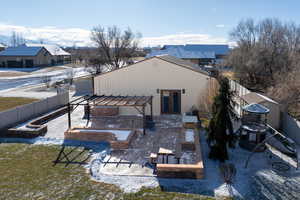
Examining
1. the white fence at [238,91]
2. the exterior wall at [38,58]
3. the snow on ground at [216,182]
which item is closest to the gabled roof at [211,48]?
the exterior wall at [38,58]

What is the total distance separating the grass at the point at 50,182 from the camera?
8.05 meters

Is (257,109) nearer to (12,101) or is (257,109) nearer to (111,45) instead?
(12,101)

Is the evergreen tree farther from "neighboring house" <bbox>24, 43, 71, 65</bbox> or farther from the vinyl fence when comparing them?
"neighboring house" <bbox>24, 43, 71, 65</bbox>

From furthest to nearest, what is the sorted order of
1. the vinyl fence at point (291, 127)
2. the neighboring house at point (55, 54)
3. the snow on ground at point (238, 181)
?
1. the neighboring house at point (55, 54)
2. the vinyl fence at point (291, 127)
3. the snow on ground at point (238, 181)

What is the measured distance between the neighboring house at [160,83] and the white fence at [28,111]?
14.3ft

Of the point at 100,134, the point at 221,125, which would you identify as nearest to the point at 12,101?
the point at 100,134

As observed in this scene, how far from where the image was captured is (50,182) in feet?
29.2

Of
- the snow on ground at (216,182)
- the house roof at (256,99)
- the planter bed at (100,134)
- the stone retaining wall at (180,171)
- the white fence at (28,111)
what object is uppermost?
the house roof at (256,99)

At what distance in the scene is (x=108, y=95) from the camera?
1845 centimetres

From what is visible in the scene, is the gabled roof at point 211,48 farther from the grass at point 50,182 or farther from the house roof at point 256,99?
the grass at point 50,182

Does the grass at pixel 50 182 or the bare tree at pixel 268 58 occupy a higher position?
the bare tree at pixel 268 58

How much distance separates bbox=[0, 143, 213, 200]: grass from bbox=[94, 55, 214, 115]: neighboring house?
7.73 meters

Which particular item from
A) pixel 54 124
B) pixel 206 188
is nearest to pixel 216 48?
pixel 54 124

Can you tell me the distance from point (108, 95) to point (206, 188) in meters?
11.8
